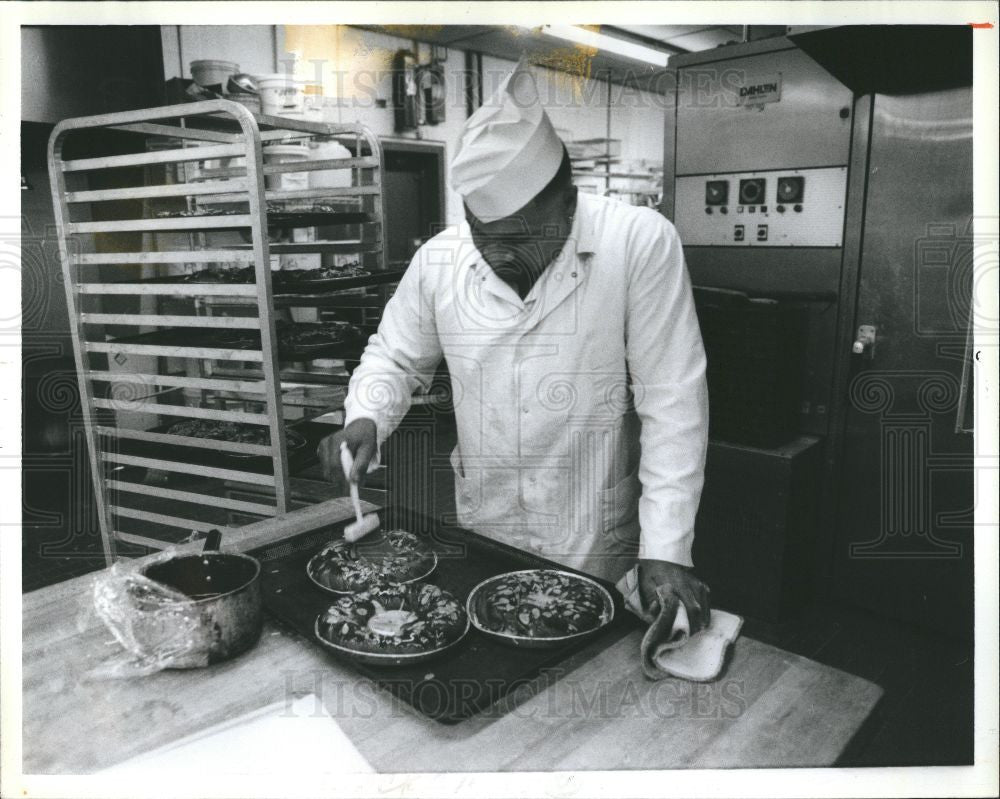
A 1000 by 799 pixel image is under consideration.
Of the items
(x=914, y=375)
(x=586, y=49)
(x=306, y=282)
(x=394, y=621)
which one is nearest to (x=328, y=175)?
(x=586, y=49)

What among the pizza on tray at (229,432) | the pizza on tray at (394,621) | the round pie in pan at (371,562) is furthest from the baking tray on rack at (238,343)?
the pizza on tray at (394,621)

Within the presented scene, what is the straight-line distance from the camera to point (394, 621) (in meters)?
1.32

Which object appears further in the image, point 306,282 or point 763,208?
point 763,208

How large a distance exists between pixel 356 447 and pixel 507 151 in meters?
0.78

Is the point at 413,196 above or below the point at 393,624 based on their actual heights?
above

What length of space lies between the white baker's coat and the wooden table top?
501 millimetres

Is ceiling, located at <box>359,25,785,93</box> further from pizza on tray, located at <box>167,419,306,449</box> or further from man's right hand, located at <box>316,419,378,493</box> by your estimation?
man's right hand, located at <box>316,419,378,493</box>

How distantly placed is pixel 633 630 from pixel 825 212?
7.59 ft

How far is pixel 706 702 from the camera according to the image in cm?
116

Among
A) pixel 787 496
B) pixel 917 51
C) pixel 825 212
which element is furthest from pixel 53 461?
pixel 917 51

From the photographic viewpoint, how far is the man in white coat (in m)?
1.68

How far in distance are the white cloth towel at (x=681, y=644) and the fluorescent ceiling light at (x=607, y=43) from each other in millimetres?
4387

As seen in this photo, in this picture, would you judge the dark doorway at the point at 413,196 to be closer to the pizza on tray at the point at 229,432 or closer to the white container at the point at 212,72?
the white container at the point at 212,72

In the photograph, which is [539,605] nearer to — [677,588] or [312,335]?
[677,588]
